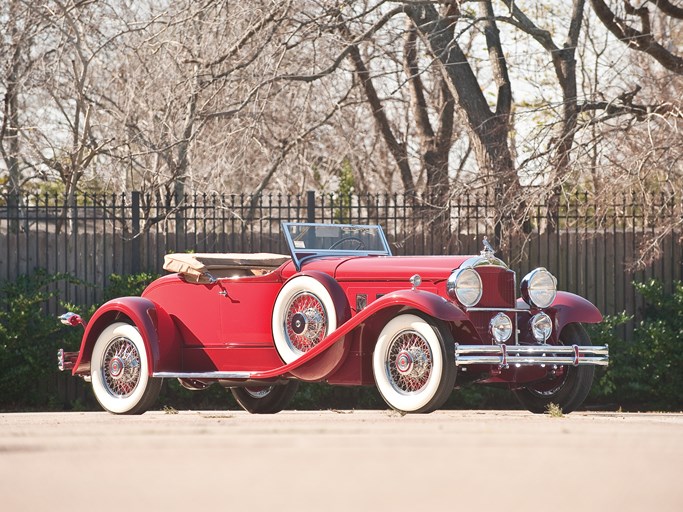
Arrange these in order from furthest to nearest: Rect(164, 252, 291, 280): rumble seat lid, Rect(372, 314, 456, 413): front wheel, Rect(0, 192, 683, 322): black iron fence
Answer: Rect(0, 192, 683, 322): black iron fence, Rect(164, 252, 291, 280): rumble seat lid, Rect(372, 314, 456, 413): front wheel

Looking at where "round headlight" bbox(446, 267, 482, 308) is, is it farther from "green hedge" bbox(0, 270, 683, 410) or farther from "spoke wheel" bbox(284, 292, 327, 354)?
"green hedge" bbox(0, 270, 683, 410)

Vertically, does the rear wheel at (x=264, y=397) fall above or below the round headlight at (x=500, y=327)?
below

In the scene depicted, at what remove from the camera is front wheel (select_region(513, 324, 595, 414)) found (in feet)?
29.0

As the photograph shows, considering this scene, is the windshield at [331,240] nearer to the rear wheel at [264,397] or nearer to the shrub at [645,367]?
the rear wheel at [264,397]

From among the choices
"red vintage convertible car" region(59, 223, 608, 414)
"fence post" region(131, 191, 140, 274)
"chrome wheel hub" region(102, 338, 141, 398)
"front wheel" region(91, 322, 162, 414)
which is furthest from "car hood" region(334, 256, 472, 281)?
"fence post" region(131, 191, 140, 274)

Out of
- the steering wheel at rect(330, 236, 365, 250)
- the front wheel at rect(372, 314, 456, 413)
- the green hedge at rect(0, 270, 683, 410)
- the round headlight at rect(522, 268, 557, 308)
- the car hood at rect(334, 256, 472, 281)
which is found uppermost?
the steering wheel at rect(330, 236, 365, 250)

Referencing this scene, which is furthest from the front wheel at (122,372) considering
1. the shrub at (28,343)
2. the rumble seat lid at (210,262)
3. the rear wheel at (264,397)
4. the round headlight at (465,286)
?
the shrub at (28,343)

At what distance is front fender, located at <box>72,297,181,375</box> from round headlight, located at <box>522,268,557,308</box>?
2931 millimetres

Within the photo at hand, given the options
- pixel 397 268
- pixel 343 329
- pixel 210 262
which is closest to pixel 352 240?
pixel 210 262

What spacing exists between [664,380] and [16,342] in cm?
744

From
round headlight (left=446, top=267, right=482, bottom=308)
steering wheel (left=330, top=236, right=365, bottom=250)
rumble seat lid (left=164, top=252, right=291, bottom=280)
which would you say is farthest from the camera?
steering wheel (left=330, top=236, right=365, bottom=250)

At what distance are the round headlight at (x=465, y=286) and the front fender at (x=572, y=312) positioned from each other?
3.19 ft

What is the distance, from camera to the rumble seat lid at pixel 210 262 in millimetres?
9406

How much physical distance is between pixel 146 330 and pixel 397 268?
2.19m
